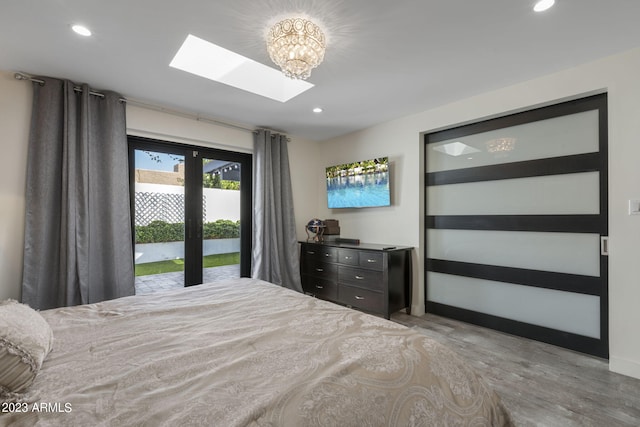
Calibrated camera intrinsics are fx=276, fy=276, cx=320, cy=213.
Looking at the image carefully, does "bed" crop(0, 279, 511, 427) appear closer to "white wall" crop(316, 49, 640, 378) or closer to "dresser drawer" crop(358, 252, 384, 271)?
"dresser drawer" crop(358, 252, 384, 271)

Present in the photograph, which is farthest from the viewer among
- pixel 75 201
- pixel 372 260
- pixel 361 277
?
pixel 361 277

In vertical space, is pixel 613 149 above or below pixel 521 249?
above

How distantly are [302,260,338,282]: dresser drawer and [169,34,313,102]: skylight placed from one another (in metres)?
2.20

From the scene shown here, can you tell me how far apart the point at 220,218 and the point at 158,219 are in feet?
2.45

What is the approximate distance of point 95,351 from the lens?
1174 mm

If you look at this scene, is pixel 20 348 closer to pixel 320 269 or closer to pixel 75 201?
pixel 75 201

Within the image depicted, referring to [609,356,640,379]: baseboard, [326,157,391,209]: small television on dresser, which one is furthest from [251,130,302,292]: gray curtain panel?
[609,356,640,379]: baseboard

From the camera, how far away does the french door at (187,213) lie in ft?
10.6

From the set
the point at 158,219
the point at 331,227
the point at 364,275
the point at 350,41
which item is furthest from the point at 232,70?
the point at 364,275

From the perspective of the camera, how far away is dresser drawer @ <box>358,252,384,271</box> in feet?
10.5

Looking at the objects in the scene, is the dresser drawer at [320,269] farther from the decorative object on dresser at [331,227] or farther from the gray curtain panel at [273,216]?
the decorative object on dresser at [331,227]

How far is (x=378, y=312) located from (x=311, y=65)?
8.80 feet

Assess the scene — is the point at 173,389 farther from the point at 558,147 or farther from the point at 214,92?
the point at 558,147

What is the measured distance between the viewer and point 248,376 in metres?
0.98
